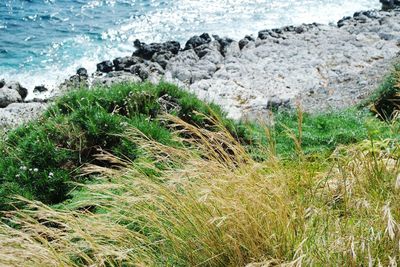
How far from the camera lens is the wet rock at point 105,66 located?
676 inches

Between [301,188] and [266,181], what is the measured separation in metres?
0.40

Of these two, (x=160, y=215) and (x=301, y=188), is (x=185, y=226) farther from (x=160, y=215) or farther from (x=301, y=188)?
(x=301, y=188)

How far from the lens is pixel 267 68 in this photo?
15.5 meters

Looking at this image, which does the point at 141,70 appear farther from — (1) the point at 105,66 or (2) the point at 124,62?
(1) the point at 105,66

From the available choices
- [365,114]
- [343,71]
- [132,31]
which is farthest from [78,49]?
[365,114]

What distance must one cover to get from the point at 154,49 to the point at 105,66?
1791 mm

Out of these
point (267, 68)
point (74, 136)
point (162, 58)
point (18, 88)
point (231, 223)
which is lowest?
point (18, 88)

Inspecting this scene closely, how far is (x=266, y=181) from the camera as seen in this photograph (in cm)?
388

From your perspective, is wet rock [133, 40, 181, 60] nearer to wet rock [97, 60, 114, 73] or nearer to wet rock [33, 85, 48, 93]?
wet rock [97, 60, 114, 73]

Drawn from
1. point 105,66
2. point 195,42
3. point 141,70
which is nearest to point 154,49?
point 195,42

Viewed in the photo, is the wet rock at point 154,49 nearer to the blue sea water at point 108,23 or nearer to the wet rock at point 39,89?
the blue sea water at point 108,23

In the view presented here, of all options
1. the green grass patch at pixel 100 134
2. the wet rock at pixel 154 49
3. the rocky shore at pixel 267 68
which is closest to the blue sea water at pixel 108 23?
the wet rock at pixel 154 49

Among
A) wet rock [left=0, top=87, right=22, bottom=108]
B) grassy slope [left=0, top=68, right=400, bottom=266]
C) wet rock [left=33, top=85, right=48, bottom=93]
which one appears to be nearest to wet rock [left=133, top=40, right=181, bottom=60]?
wet rock [left=33, top=85, right=48, bottom=93]

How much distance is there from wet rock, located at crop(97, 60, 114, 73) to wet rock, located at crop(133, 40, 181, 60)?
4.29 feet
